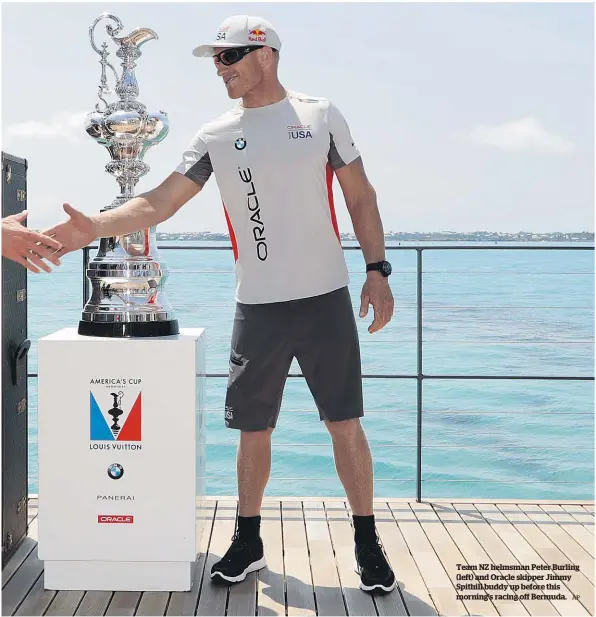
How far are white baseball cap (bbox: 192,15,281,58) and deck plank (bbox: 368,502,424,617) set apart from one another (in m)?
1.45

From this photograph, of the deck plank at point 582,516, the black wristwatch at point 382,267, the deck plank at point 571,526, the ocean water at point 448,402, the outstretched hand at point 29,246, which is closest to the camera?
the outstretched hand at point 29,246

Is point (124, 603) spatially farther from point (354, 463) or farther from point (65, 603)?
point (354, 463)

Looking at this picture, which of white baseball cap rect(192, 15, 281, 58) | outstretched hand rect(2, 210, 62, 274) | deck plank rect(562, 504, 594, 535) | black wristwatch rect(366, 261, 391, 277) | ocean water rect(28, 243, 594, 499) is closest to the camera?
outstretched hand rect(2, 210, 62, 274)

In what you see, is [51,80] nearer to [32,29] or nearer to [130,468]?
[32,29]

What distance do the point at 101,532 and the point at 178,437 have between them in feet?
1.03

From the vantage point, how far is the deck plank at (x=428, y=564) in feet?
7.06

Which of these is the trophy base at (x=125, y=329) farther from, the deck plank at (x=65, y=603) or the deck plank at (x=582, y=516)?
the deck plank at (x=582, y=516)

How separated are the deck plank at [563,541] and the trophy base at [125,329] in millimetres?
1325

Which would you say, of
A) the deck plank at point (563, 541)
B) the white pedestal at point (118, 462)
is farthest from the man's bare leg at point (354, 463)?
the deck plank at point (563, 541)

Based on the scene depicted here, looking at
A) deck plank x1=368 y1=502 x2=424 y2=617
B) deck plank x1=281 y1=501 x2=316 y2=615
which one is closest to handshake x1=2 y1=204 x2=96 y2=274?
deck plank x1=281 y1=501 x2=316 y2=615

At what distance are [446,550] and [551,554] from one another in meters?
0.30

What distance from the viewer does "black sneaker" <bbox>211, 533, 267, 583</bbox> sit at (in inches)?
89.4

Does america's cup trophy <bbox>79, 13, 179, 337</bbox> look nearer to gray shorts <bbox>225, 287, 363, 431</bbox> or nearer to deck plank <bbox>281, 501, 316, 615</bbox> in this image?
gray shorts <bbox>225, 287, 363, 431</bbox>

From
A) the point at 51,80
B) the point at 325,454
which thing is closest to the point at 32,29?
the point at 51,80
